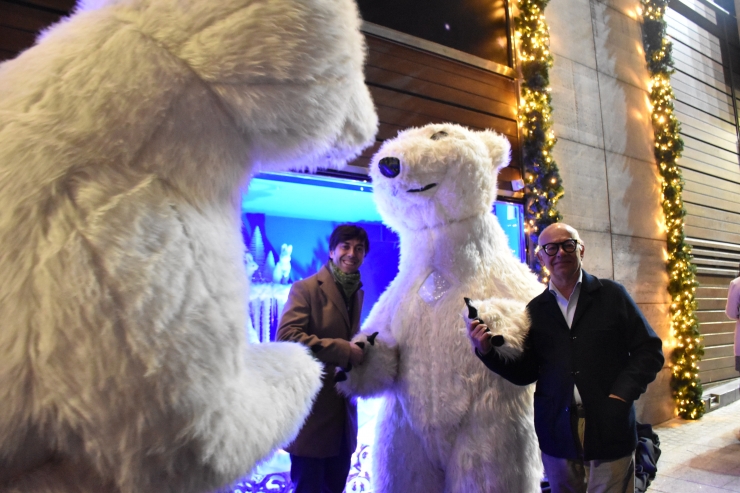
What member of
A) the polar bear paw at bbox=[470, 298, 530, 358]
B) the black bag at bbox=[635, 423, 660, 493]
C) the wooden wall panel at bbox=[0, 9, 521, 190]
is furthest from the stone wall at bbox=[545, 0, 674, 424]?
the polar bear paw at bbox=[470, 298, 530, 358]

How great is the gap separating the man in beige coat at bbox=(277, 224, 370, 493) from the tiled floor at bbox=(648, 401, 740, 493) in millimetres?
2576

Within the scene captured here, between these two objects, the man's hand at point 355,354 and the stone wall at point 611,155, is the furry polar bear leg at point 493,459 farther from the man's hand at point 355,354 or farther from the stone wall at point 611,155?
the stone wall at point 611,155

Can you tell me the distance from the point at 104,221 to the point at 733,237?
8.13 meters

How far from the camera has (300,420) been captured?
2.39 feet

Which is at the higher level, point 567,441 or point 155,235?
point 155,235

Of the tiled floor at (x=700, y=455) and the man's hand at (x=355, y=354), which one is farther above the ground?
the man's hand at (x=355, y=354)

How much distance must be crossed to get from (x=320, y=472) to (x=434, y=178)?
127 centimetres

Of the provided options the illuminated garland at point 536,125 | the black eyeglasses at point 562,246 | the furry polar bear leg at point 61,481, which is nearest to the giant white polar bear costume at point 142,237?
the furry polar bear leg at point 61,481

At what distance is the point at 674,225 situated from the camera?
16.2 ft

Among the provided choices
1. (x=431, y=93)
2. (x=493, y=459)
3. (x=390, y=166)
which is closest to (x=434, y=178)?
(x=390, y=166)

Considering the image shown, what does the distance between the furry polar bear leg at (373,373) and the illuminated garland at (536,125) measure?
2416 mm

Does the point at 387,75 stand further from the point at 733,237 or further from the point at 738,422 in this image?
the point at 733,237

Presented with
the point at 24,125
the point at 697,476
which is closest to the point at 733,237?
the point at 697,476

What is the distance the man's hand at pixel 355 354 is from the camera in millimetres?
1616
